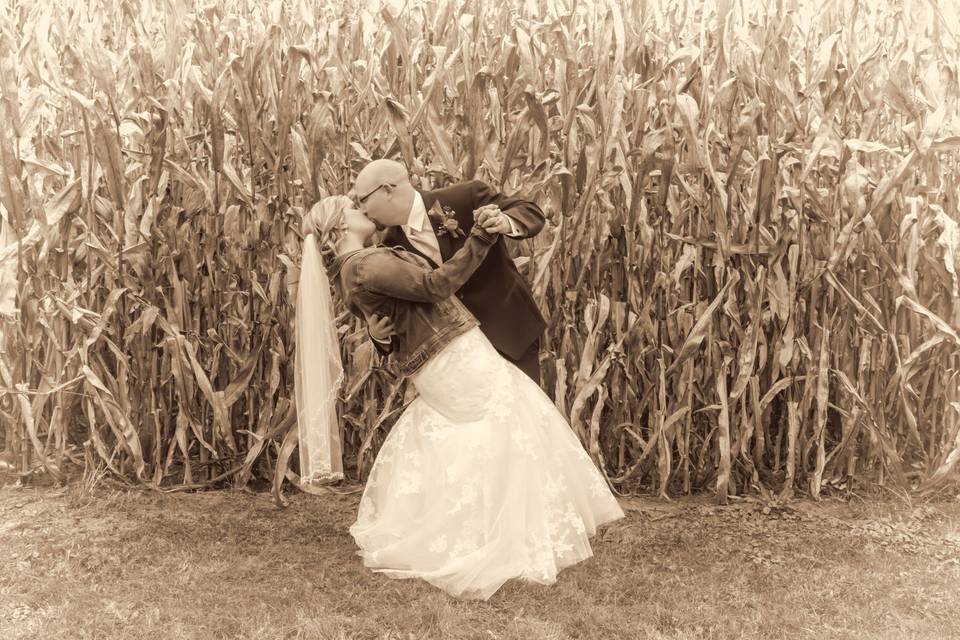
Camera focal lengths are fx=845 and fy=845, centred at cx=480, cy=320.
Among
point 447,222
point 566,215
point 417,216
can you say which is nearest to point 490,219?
point 447,222

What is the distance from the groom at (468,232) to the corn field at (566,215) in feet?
1.63

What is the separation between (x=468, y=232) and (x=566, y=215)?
66 centimetres

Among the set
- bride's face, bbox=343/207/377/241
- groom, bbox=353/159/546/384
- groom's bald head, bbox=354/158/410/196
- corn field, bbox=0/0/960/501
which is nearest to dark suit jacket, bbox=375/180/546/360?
groom, bbox=353/159/546/384

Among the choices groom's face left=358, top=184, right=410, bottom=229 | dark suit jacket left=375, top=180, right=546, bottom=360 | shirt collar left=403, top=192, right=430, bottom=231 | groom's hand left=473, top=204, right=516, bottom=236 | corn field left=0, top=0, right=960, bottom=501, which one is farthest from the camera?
corn field left=0, top=0, right=960, bottom=501

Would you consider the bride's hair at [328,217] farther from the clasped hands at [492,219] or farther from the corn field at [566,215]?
the corn field at [566,215]

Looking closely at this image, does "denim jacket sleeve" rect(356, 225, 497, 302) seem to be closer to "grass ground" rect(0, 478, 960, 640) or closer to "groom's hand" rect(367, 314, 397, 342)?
"groom's hand" rect(367, 314, 397, 342)

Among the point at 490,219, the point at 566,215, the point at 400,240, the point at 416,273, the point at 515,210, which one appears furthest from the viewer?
the point at 566,215

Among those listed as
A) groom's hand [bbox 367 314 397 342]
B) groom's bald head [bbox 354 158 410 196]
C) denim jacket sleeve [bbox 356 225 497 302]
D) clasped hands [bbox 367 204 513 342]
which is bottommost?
groom's hand [bbox 367 314 397 342]

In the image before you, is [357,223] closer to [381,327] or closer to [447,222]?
[447,222]

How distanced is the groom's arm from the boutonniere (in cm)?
11

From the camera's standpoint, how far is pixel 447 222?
2893 millimetres

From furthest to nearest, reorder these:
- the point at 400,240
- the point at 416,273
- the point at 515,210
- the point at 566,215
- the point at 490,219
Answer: the point at 566,215, the point at 400,240, the point at 515,210, the point at 416,273, the point at 490,219

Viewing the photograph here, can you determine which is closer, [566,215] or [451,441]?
[451,441]

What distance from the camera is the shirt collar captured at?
2951 mm
